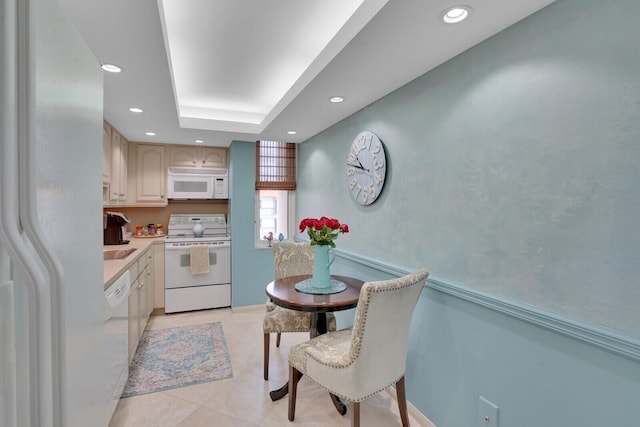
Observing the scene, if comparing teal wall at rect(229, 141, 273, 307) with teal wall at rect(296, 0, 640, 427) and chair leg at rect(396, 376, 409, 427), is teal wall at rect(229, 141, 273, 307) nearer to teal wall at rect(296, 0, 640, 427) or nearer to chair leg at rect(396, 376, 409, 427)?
teal wall at rect(296, 0, 640, 427)

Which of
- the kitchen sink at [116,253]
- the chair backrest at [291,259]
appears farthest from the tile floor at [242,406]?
the kitchen sink at [116,253]

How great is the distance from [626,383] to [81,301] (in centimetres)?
183

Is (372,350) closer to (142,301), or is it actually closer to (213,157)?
(142,301)

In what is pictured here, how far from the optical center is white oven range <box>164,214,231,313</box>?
3.90 m

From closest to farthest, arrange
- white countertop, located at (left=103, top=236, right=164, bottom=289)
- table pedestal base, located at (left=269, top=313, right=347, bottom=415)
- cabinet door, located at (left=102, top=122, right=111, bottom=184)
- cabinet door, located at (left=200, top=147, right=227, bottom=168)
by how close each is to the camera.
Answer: white countertop, located at (left=103, top=236, right=164, bottom=289) → table pedestal base, located at (left=269, top=313, right=347, bottom=415) → cabinet door, located at (left=102, top=122, right=111, bottom=184) → cabinet door, located at (left=200, top=147, right=227, bottom=168)

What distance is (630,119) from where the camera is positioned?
3.61ft

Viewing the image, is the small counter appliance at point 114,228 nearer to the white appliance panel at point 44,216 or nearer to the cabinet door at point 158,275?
the cabinet door at point 158,275

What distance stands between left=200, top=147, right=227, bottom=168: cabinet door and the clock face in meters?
2.29

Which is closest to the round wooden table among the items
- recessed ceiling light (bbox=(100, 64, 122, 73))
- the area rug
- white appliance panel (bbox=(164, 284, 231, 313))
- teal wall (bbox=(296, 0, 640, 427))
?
teal wall (bbox=(296, 0, 640, 427))

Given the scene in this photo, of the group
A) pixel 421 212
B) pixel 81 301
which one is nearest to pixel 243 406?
pixel 81 301

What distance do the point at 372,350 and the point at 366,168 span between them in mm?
1485

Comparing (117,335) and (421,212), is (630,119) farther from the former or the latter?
(117,335)

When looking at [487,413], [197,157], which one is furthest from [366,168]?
[197,157]

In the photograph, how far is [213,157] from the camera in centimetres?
449
